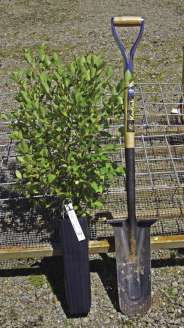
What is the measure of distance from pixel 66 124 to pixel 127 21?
1033 millimetres

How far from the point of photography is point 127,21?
13.4 feet

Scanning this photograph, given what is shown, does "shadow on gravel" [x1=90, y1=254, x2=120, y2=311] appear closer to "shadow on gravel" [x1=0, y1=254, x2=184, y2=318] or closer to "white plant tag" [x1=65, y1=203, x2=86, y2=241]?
"shadow on gravel" [x1=0, y1=254, x2=184, y2=318]

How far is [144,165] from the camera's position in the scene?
6.20 meters

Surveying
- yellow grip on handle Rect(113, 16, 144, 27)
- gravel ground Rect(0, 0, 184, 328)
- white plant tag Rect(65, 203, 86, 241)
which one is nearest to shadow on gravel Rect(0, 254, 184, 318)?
gravel ground Rect(0, 0, 184, 328)

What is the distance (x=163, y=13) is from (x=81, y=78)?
917 centimetres

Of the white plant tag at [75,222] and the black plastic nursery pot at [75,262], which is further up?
the white plant tag at [75,222]

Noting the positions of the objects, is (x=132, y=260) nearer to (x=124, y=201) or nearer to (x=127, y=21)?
(x=124, y=201)

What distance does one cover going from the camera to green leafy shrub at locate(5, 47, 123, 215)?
12.3ft

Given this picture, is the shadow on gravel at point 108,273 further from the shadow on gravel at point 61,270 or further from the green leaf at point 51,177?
the green leaf at point 51,177

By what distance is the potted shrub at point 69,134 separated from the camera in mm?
3764

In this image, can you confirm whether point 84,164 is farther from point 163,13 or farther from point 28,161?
point 163,13

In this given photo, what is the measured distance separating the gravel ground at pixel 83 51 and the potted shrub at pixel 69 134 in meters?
0.40

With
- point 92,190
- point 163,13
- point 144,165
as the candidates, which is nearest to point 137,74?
point 144,165

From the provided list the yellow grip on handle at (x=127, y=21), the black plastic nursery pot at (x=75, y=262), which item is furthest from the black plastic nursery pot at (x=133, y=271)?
the yellow grip on handle at (x=127, y=21)
